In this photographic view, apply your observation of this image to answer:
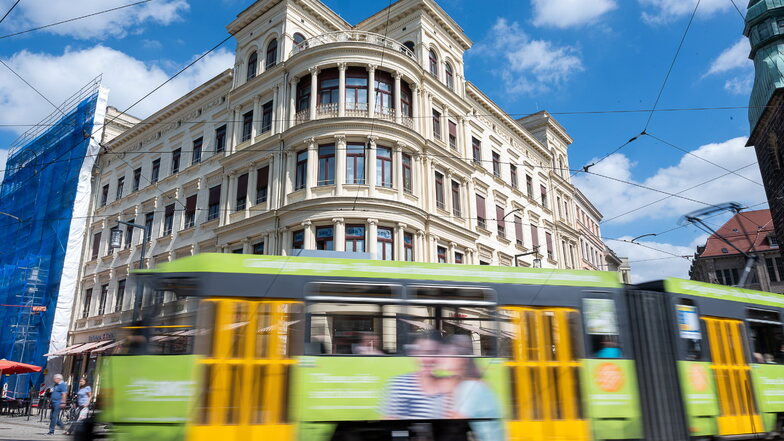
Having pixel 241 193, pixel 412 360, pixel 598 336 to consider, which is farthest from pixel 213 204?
pixel 598 336

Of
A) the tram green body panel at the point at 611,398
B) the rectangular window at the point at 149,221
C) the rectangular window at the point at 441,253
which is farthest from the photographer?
the rectangular window at the point at 149,221

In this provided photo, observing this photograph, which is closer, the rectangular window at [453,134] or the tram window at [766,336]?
the tram window at [766,336]

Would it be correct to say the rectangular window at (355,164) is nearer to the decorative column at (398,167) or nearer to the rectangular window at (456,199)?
the decorative column at (398,167)

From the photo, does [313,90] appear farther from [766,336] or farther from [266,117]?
[766,336]

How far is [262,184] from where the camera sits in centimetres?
2338

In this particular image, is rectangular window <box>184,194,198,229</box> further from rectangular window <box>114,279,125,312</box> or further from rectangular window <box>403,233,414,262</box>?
rectangular window <box>403,233,414,262</box>

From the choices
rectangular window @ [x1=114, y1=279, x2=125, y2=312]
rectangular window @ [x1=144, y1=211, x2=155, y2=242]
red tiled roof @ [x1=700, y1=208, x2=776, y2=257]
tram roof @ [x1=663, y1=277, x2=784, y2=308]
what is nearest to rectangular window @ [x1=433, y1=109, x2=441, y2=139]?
rectangular window @ [x1=144, y1=211, x2=155, y2=242]

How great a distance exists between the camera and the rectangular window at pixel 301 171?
70.3 ft

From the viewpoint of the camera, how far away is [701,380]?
9.33 m

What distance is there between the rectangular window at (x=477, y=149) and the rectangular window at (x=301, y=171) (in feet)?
33.0

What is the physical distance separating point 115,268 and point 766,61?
173 ft

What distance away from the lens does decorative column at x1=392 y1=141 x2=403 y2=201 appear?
21.2 m

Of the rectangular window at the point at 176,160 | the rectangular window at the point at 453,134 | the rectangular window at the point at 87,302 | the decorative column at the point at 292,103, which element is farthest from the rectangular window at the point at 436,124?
the rectangular window at the point at 87,302

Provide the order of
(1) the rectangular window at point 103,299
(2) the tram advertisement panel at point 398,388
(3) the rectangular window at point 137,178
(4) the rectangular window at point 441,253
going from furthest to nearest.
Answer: (3) the rectangular window at point 137,178 → (1) the rectangular window at point 103,299 → (4) the rectangular window at point 441,253 → (2) the tram advertisement panel at point 398,388
